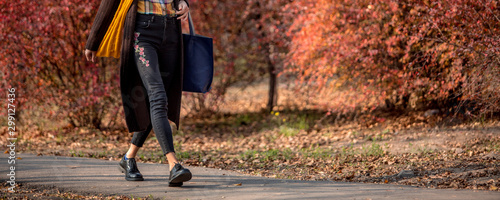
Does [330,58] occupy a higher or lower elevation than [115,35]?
lower

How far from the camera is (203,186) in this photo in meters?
3.57

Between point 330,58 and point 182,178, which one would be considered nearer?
point 182,178

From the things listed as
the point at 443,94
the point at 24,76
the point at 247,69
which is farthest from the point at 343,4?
the point at 24,76

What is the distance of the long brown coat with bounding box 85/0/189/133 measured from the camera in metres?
3.47

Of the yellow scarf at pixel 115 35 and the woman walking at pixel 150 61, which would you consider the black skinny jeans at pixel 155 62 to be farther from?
the yellow scarf at pixel 115 35

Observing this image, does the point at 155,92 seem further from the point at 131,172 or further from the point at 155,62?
the point at 131,172

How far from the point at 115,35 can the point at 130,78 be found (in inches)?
12.5

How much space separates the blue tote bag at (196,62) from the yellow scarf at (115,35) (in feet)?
1.63

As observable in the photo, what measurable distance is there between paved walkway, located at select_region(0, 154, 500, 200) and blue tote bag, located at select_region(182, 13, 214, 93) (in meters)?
0.71

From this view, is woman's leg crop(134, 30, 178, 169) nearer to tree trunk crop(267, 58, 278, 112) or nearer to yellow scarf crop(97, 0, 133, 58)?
yellow scarf crop(97, 0, 133, 58)

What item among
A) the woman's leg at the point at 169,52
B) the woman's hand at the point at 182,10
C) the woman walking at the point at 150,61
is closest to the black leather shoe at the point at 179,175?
the woman walking at the point at 150,61

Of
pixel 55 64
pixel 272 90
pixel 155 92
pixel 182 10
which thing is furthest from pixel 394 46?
pixel 55 64

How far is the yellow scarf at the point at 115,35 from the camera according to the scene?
11.5 feet

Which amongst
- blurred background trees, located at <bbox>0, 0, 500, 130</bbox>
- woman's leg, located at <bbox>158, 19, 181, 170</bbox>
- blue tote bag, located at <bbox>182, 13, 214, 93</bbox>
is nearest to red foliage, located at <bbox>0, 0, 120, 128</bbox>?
blurred background trees, located at <bbox>0, 0, 500, 130</bbox>
